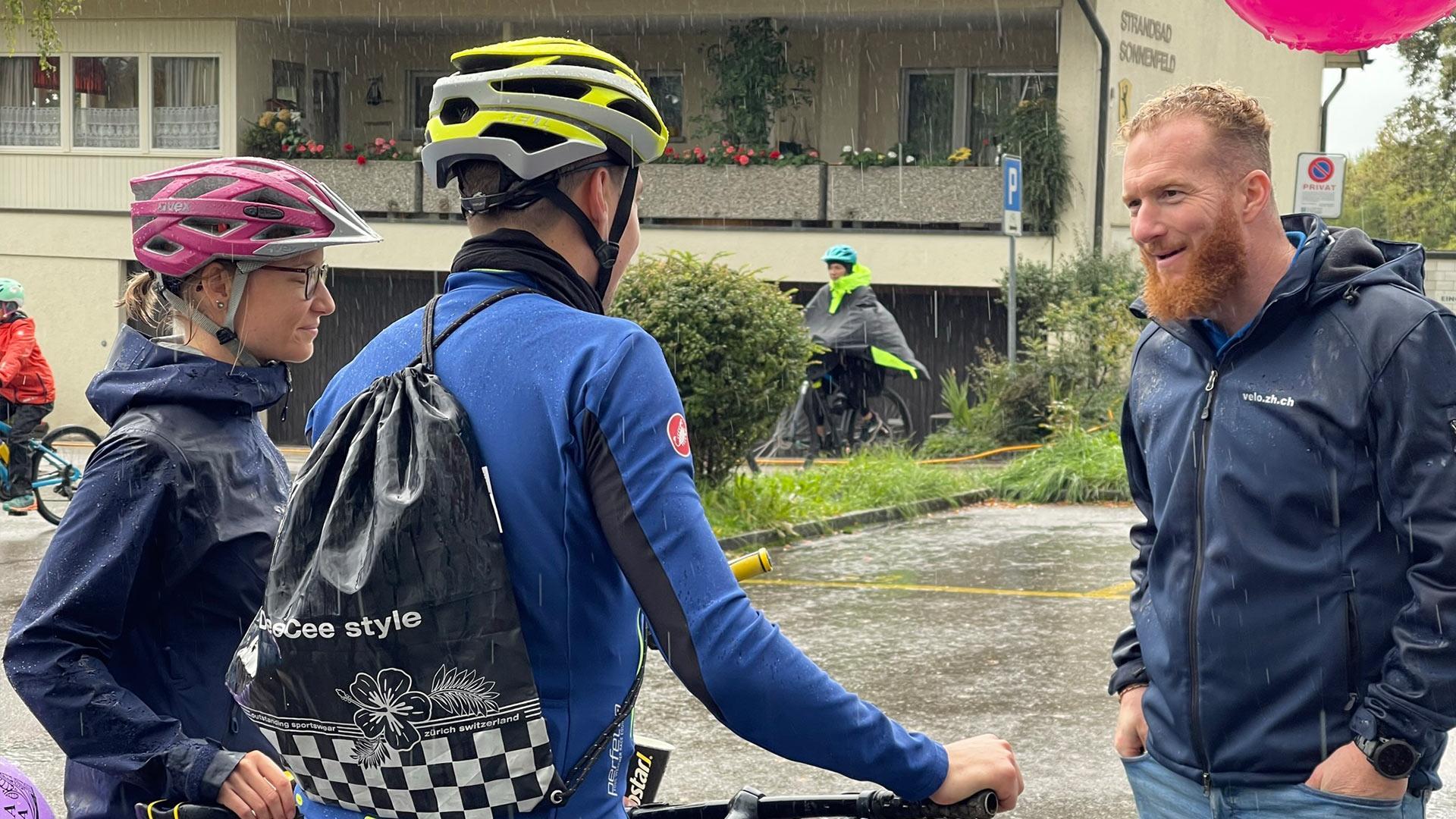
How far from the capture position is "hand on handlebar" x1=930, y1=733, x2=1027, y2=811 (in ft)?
6.57

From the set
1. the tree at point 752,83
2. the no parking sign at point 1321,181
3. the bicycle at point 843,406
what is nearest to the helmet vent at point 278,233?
the bicycle at point 843,406

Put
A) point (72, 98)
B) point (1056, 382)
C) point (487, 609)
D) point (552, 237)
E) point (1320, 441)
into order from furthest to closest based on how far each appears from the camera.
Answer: point (72, 98) → point (1056, 382) → point (1320, 441) → point (552, 237) → point (487, 609)

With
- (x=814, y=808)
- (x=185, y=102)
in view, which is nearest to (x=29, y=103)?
(x=185, y=102)

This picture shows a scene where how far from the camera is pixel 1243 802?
9.34 ft

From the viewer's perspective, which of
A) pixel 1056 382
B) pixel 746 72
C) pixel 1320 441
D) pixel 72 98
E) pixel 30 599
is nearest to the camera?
pixel 30 599

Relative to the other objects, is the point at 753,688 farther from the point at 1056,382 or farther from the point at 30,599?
the point at 1056,382

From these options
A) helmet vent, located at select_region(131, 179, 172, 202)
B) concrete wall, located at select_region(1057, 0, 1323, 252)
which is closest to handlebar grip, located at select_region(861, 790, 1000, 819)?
helmet vent, located at select_region(131, 179, 172, 202)

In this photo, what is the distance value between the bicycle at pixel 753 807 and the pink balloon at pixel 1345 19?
7.46 feet

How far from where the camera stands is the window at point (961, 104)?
79.0 feet

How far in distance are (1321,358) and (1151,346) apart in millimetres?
443

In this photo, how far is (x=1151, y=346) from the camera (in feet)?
10.4

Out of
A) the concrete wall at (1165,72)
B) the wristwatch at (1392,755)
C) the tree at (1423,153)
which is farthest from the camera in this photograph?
the tree at (1423,153)

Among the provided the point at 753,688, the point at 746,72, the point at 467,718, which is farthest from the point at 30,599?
the point at 746,72

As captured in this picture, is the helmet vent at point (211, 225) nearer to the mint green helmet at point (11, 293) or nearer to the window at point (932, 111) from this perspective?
the mint green helmet at point (11, 293)
